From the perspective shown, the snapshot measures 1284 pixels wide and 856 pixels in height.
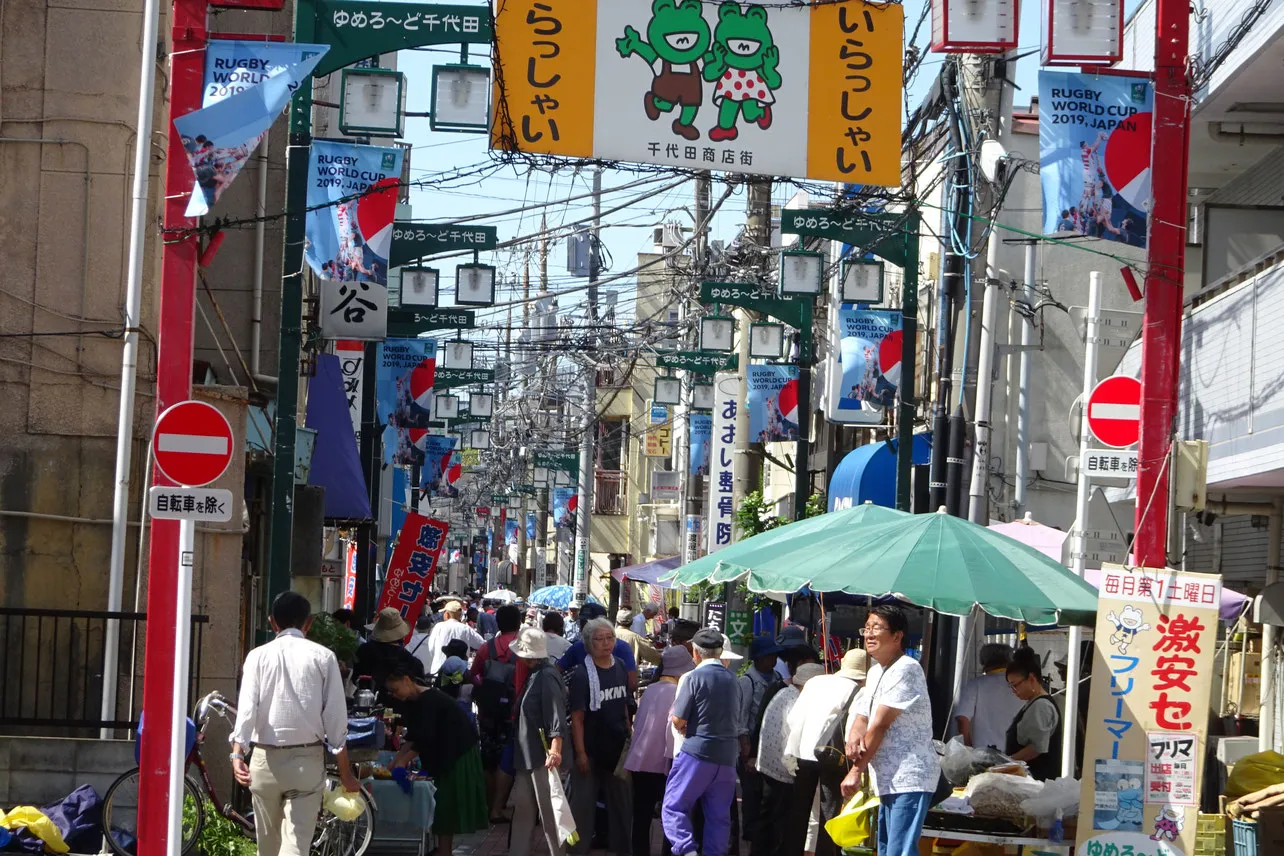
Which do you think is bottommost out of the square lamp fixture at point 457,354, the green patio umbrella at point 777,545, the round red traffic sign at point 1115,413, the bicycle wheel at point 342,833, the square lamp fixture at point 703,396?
the bicycle wheel at point 342,833

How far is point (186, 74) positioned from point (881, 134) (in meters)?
6.87

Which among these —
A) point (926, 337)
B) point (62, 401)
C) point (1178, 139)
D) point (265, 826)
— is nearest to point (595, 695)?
point (265, 826)

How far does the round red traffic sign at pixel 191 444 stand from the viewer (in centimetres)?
1034

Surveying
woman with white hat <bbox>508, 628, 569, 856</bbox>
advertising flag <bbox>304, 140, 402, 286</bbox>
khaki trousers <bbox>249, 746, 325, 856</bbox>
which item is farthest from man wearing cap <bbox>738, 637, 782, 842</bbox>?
advertising flag <bbox>304, 140, 402, 286</bbox>

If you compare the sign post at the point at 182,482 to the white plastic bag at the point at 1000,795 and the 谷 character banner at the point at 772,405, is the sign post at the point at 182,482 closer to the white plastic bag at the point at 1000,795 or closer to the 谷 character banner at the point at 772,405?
the white plastic bag at the point at 1000,795

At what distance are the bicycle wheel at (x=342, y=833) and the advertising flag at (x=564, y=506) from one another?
54.8 m

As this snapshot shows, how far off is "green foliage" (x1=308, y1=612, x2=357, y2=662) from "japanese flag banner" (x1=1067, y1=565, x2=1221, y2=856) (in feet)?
28.7

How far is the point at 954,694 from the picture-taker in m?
16.0

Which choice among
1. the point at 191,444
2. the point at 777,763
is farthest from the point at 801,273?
the point at 191,444

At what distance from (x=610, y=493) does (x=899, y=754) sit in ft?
223

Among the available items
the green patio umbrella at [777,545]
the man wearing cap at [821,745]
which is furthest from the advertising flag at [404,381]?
the man wearing cap at [821,745]

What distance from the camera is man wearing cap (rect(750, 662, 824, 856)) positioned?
13.1 m

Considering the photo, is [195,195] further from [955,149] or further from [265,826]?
[955,149]

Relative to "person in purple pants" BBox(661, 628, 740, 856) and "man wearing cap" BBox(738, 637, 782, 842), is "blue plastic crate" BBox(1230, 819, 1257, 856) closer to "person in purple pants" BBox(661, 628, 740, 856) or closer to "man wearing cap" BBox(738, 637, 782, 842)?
"person in purple pants" BBox(661, 628, 740, 856)
